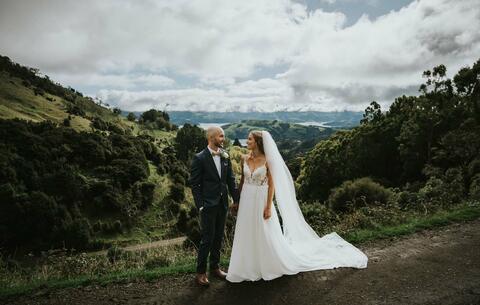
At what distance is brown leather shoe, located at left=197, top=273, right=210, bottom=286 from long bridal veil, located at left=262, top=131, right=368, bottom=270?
164 centimetres

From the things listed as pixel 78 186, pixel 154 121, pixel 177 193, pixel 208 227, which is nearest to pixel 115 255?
pixel 208 227

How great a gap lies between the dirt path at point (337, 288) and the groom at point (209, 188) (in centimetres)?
53

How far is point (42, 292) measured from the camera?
18.6 ft

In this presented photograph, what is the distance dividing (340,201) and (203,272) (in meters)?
25.5

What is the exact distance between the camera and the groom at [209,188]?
226 inches

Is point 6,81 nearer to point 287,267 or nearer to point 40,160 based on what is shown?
point 40,160

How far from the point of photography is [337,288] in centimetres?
545

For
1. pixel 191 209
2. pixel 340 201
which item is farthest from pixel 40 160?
pixel 340 201

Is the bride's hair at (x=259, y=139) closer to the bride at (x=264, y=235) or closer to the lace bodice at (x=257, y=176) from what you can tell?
the bride at (x=264, y=235)

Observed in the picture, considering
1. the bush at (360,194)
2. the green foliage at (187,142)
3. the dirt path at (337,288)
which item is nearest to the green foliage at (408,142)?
the bush at (360,194)

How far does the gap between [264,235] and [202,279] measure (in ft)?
3.96

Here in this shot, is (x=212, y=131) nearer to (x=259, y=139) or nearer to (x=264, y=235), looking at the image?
(x=259, y=139)

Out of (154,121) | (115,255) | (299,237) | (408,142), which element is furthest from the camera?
(154,121)

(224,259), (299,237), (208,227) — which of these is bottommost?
(224,259)
